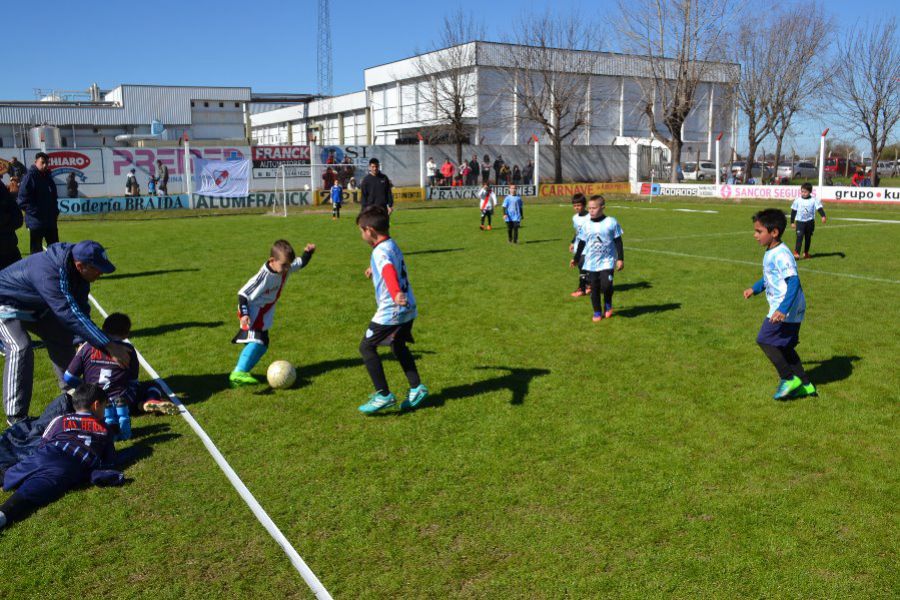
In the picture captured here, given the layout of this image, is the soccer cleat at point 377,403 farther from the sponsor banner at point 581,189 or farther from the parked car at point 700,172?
the parked car at point 700,172

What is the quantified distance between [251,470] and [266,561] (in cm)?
134

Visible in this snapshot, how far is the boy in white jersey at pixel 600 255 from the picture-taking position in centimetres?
1036

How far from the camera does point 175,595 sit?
3.83 m

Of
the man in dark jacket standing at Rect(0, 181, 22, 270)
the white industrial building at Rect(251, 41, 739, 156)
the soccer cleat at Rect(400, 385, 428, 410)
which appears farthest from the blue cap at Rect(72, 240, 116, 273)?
the white industrial building at Rect(251, 41, 739, 156)

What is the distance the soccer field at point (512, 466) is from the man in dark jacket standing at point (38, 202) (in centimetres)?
288

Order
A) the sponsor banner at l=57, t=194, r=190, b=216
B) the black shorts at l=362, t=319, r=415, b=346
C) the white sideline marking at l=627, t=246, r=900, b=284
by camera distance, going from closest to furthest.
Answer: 1. the black shorts at l=362, t=319, r=415, b=346
2. the white sideline marking at l=627, t=246, r=900, b=284
3. the sponsor banner at l=57, t=194, r=190, b=216

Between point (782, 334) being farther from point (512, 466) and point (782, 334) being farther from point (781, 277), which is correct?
point (512, 466)

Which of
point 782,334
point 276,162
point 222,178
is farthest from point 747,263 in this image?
point 276,162

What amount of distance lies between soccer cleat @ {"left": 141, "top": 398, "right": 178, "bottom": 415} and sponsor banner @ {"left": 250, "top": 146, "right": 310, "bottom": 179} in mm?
32287

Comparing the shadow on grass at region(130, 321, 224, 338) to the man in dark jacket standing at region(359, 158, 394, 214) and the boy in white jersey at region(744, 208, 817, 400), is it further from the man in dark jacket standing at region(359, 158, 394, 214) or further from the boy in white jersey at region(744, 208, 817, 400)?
the boy in white jersey at region(744, 208, 817, 400)

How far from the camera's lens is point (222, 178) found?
3456 cm

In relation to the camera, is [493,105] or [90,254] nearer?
[90,254]

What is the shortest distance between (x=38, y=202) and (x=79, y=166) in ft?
82.0

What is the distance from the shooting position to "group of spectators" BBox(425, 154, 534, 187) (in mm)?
41875
